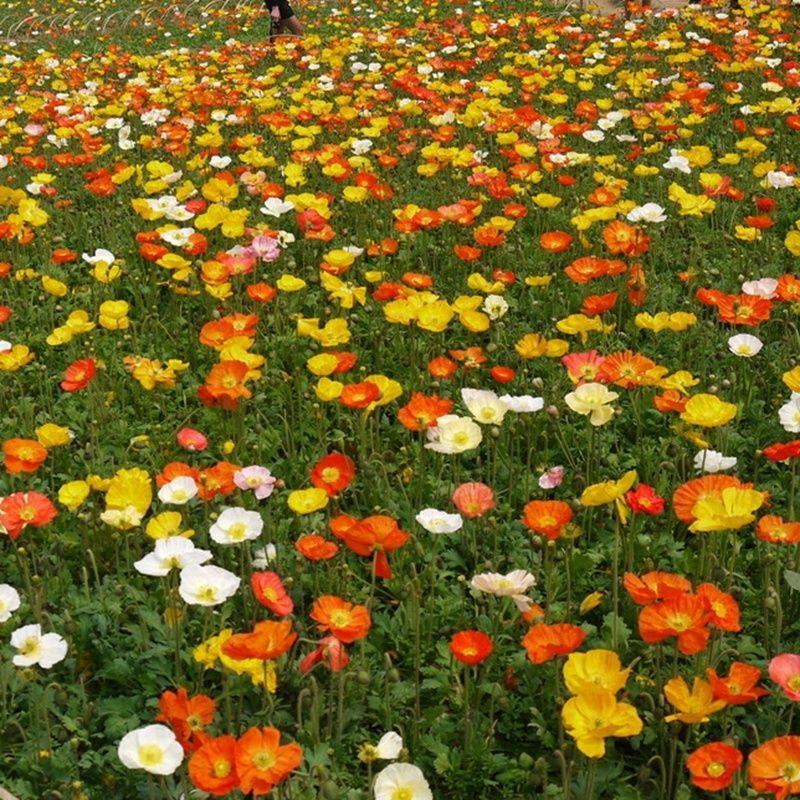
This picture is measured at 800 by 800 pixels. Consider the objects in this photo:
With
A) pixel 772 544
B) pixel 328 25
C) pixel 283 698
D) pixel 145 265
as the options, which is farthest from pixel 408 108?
pixel 328 25

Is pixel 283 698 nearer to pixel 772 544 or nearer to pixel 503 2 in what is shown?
pixel 772 544

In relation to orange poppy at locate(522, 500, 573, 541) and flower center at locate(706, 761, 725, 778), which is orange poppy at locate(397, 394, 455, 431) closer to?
Result: orange poppy at locate(522, 500, 573, 541)

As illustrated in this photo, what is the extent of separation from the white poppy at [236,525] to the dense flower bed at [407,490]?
1 cm

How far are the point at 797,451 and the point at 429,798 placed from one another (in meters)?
1.12

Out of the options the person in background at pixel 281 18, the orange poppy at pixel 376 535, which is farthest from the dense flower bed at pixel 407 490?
the person in background at pixel 281 18

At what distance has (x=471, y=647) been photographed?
1.88 meters

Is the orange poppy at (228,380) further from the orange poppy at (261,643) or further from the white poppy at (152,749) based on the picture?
the white poppy at (152,749)

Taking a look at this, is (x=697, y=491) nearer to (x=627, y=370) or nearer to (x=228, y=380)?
(x=627, y=370)

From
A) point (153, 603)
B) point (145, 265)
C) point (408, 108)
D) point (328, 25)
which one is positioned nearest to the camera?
point (153, 603)

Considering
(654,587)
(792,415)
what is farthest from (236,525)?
(792,415)

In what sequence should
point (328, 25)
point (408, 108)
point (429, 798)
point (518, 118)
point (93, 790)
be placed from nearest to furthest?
1. point (429, 798)
2. point (93, 790)
3. point (518, 118)
4. point (408, 108)
5. point (328, 25)

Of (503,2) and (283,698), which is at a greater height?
(283,698)

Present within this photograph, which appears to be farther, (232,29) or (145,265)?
(232,29)

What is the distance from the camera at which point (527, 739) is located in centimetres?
208
